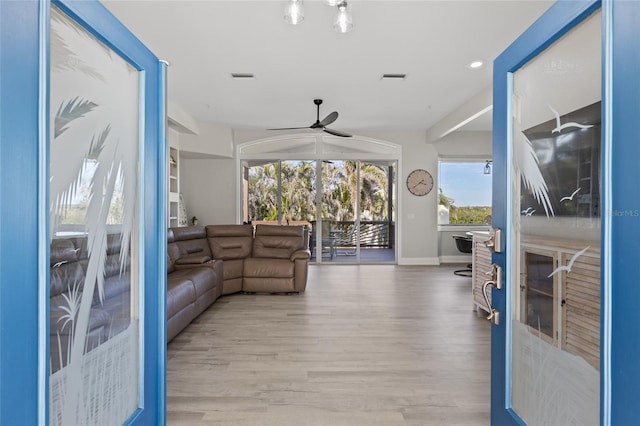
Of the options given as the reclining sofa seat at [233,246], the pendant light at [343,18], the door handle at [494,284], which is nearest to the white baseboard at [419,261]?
the reclining sofa seat at [233,246]

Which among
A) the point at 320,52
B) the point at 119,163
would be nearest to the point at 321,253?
the point at 320,52

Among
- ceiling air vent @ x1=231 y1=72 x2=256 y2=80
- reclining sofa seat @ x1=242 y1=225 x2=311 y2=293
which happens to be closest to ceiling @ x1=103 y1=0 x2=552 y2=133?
ceiling air vent @ x1=231 y1=72 x2=256 y2=80

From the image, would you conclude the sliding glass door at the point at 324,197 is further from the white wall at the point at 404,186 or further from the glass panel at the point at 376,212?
the white wall at the point at 404,186

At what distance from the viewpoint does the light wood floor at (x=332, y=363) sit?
1959 millimetres

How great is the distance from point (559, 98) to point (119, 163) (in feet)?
5.29

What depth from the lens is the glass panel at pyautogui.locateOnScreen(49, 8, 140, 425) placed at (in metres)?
0.94

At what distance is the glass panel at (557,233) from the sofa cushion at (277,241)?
12.9 feet

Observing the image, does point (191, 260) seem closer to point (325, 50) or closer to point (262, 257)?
point (262, 257)

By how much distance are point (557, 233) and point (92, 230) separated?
5.26 ft

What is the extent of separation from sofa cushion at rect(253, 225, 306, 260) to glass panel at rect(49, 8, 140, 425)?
12.4ft

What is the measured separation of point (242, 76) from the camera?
418 centimetres

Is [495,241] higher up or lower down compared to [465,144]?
lower down
